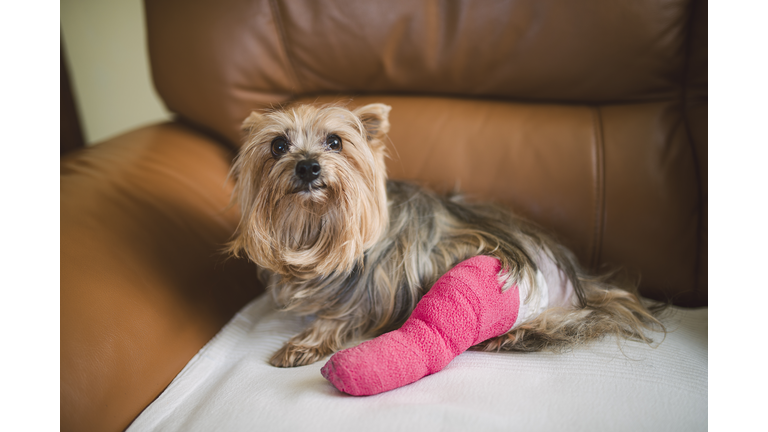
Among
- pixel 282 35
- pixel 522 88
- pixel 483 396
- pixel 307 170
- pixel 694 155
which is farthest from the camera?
pixel 282 35

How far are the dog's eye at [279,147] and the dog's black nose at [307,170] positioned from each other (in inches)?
3.8

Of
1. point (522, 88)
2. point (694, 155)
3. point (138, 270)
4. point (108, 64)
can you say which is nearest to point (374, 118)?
point (522, 88)

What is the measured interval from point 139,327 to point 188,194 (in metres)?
0.57

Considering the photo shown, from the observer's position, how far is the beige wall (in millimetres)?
2420

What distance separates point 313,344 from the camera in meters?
1.16

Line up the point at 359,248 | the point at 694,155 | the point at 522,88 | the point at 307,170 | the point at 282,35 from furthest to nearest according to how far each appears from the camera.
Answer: the point at 282,35 < the point at 522,88 < the point at 694,155 < the point at 359,248 < the point at 307,170

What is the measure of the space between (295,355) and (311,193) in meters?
0.41

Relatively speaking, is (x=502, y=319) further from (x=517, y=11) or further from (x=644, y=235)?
(x=517, y=11)

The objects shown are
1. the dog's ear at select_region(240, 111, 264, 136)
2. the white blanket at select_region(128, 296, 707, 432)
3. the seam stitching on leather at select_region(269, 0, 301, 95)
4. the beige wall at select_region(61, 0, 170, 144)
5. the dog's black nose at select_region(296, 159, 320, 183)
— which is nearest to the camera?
the white blanket at select_region(128, 296, 707, 432)

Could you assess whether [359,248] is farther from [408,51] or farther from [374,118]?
[408,51]

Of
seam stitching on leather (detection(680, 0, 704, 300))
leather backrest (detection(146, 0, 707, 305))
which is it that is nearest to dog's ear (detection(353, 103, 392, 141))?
leather backrest (detection(146, 0, 707, 305))

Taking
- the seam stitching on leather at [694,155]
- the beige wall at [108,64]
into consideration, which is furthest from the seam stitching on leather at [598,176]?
the beige wall at [108,64]

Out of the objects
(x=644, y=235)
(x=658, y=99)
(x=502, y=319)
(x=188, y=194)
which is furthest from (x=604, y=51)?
(x=188, y=194)

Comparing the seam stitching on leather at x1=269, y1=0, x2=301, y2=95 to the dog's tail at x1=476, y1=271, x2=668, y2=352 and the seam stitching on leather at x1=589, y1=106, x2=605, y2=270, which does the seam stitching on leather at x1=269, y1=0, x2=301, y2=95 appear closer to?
the seam stitching on leather at x1=589, y1=106, x2=605, y2=270
